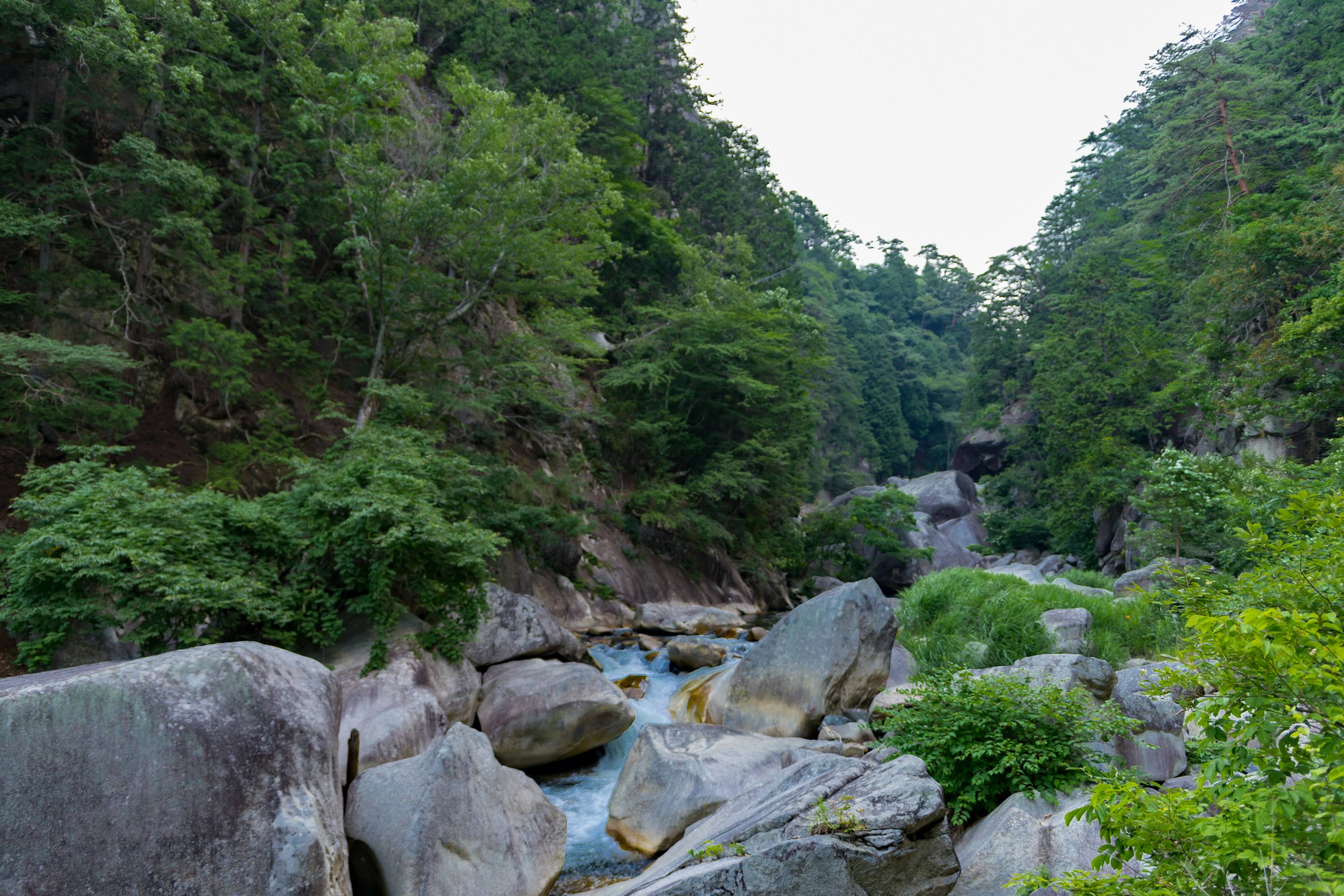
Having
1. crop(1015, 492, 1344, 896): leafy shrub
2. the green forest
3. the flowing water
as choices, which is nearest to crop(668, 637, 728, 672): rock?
the flowing water

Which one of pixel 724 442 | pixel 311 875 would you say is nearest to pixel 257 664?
pixel 311 875

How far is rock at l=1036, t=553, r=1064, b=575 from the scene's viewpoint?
975 inches

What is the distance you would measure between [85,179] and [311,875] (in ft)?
37.5

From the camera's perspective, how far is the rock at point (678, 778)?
6.52 meters

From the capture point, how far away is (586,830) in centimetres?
701

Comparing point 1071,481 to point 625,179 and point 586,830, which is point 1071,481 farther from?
point 586,830

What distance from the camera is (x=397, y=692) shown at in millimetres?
7711

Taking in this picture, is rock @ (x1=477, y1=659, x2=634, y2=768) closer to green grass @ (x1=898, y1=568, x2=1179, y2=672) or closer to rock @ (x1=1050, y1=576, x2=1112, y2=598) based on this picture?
green grass @ (x1=898, y1=568, x2=1179, y2=672)

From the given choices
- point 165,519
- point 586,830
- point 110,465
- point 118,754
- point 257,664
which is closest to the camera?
point 118,754

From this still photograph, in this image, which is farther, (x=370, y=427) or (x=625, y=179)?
(x=625, y=179)

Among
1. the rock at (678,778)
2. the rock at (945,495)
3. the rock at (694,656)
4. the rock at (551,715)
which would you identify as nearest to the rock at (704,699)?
the rock at (694,656)

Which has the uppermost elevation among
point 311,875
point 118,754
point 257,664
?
point 257,664

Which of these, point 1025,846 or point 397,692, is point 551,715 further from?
point 1025,846

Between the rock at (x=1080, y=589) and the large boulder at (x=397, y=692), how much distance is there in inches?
362
